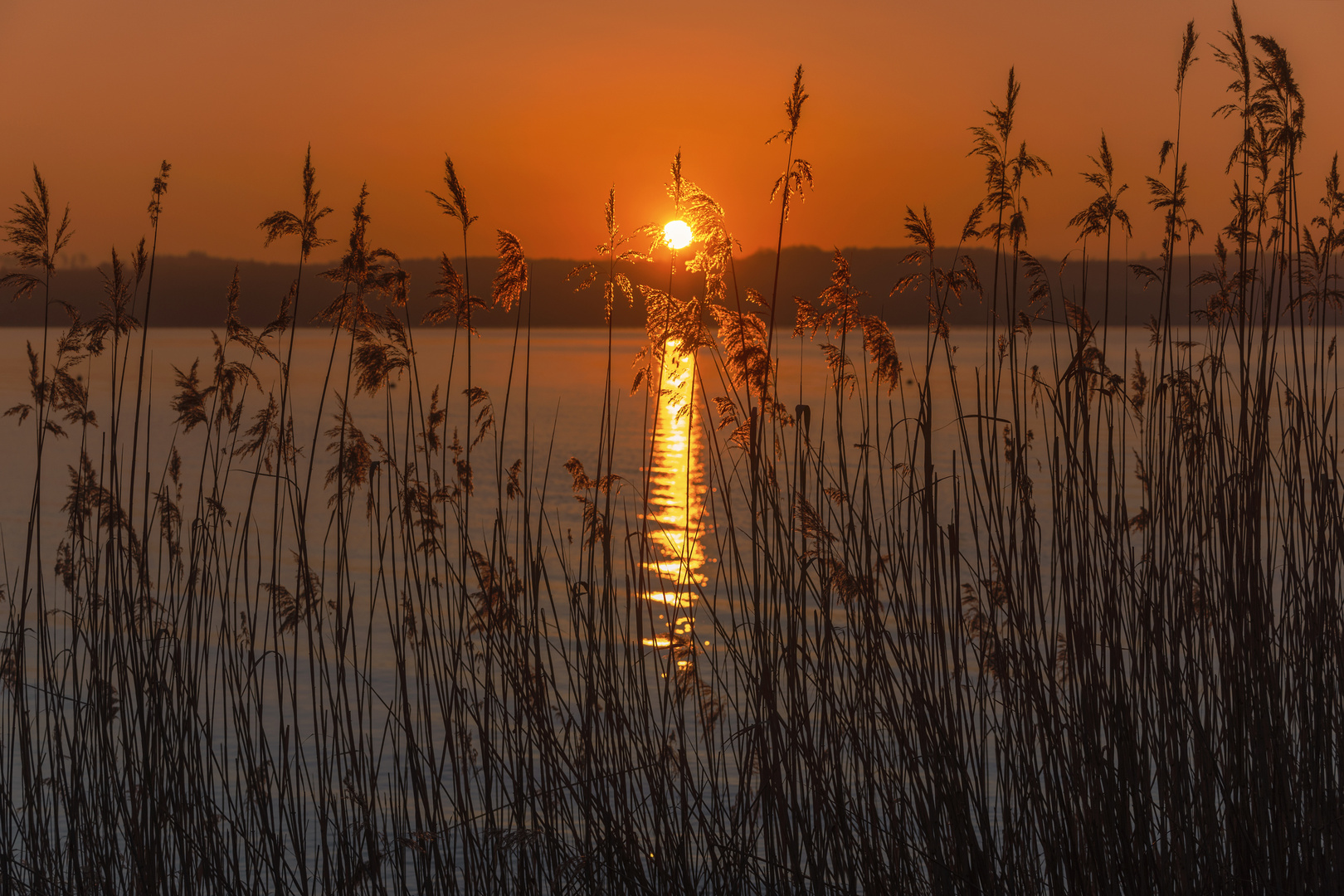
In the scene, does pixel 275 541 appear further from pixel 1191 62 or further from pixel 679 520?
pixel 679 520

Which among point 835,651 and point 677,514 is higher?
point 835,651

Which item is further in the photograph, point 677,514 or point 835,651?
point 677,514

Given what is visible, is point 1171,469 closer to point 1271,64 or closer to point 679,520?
point 1271,64

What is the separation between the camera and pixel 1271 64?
2756 millimetres

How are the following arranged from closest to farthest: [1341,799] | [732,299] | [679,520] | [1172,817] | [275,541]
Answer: [1172,817]
[1341,799]
[732,299]
[275,541]
[679,520]

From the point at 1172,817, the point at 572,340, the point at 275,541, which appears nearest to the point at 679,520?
the point at 275,541

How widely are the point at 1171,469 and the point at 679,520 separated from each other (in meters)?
9.59

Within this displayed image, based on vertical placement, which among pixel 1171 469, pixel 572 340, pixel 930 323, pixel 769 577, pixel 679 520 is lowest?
pixel 679 520

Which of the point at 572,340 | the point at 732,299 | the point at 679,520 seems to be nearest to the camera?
the point at 732,299

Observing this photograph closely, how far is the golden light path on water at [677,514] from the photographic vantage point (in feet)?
8.71

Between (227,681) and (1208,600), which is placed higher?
(1208,600)

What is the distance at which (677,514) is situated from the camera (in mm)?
12961

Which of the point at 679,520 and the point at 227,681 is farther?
the point at 679,520

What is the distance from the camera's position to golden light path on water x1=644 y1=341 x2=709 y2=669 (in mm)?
2654
